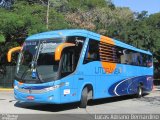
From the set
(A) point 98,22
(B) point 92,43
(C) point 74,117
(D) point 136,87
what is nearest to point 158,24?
(A) point 98,22

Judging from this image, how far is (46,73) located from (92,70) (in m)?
3.03

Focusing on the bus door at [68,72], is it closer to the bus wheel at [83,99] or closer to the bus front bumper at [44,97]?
the bus front bumper at [44,97]

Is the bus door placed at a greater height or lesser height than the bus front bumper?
greater

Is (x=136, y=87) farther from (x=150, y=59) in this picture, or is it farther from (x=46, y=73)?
(x=46, y=73)

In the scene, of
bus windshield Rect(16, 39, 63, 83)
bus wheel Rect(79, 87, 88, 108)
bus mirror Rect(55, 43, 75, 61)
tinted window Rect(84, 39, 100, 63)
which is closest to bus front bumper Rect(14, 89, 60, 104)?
bus windshield Rect(16, 39, 63, 83)

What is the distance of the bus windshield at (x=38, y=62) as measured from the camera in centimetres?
1523

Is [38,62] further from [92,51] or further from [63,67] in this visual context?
[92,51]

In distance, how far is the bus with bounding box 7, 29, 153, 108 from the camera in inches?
598

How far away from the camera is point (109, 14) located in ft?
171

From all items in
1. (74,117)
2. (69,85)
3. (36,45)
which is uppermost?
(36,45)

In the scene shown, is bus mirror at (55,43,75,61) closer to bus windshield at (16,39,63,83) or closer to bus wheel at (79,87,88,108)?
bus windshield at (16,39,63,83)

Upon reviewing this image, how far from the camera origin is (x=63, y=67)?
50.6ft

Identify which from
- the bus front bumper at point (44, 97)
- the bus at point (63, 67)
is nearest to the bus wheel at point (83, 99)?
the bus at point (63, 67)

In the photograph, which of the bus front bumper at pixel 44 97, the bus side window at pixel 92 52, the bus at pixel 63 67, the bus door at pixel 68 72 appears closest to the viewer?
the bus front bumper at pixel 44 97
